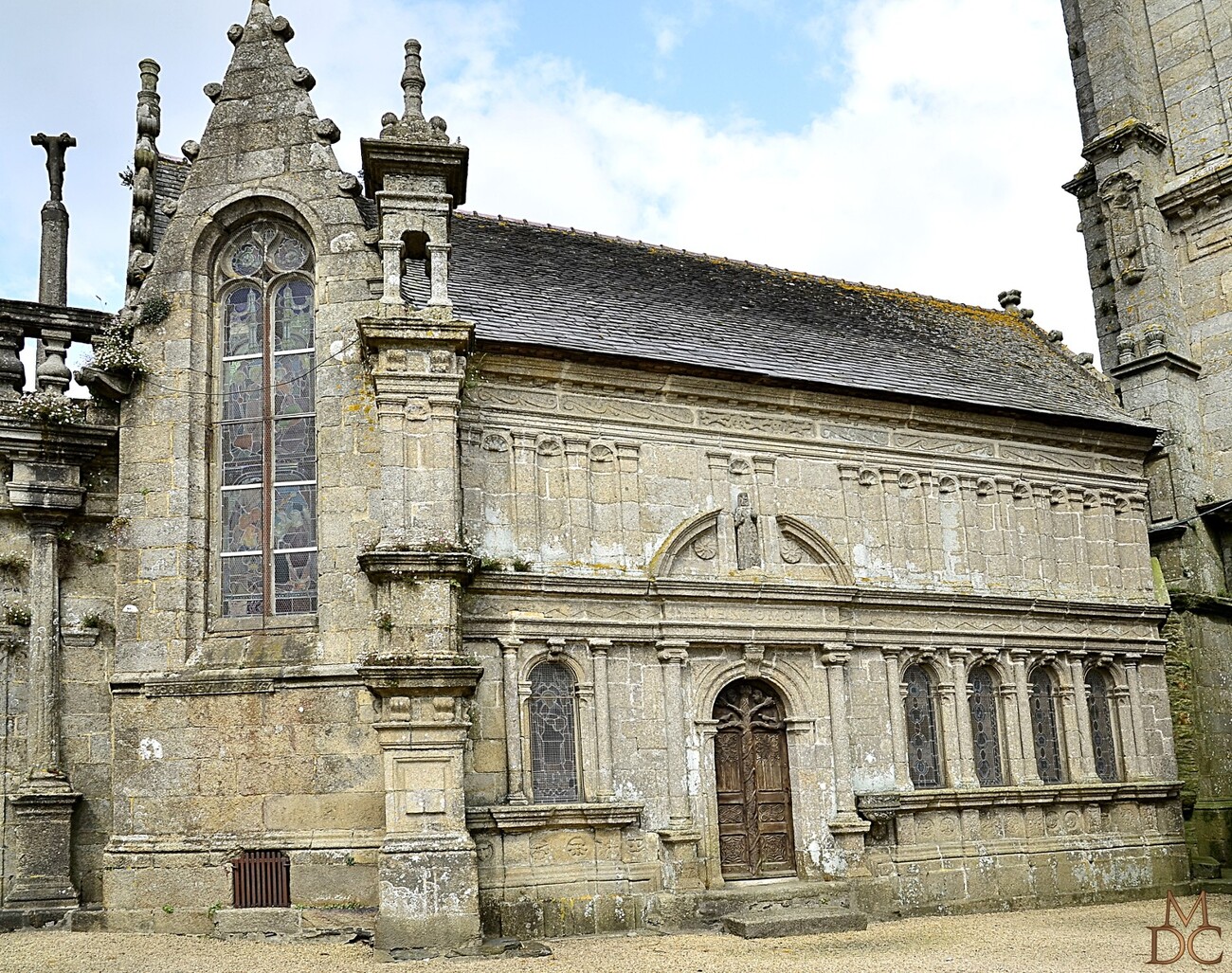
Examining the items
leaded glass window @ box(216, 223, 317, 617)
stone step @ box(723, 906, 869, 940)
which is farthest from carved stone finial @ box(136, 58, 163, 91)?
stone step @ box(723, 906, 869, 940)

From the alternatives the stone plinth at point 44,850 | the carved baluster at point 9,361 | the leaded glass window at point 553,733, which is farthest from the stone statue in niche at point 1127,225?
the stone plinth at point 44,850

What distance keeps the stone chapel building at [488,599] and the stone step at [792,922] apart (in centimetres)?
38

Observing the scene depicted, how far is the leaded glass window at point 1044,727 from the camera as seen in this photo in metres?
16.5

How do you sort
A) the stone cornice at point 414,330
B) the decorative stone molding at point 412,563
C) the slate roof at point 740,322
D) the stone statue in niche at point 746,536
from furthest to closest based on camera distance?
1. the slate roof at point 740,322
2. the stone statue in niche at point 746,536
3. the stone cornice at point 414,330
4. the decorative stone molding at point 412,563

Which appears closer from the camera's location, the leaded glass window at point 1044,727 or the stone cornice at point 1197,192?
the leaded glass window at point 1044,727

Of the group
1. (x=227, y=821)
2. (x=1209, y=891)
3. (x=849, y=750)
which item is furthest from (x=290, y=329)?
(x=1209, y=891)

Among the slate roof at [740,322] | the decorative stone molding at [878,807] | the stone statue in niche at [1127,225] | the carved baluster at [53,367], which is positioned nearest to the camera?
the carved baluster at [53,367]

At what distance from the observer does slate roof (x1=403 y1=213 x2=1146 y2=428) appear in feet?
49.4

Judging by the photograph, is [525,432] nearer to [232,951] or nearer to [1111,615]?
[232,951]

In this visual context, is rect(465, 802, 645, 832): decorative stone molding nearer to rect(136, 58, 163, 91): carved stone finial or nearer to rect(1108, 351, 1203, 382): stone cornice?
rect(136, 58, 163, 91): carved stone finial

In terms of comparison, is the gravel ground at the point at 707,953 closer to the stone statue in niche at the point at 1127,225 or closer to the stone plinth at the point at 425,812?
the stone plinth at the point at 425,812

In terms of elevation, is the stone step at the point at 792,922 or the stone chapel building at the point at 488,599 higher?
the stone chapel building at the point at 488,599

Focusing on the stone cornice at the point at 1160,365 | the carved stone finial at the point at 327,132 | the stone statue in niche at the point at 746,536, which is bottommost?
the stone statue in niche at the point at 746,536

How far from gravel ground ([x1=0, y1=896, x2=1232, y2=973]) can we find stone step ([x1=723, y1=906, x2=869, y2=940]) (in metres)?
0.14
